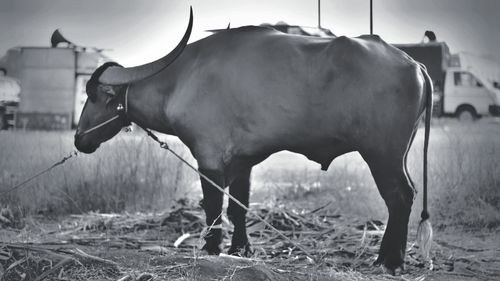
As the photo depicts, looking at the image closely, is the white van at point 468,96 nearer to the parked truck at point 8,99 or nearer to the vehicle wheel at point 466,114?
the vehicle wheel at point 466,114

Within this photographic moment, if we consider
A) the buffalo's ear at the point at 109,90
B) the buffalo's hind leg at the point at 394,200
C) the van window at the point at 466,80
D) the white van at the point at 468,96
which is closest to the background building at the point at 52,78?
the buffalo's ear at the point at 109,90

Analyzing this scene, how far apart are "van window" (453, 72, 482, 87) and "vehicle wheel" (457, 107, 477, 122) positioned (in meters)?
0.48

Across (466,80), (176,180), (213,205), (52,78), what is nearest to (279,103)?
(213,205)

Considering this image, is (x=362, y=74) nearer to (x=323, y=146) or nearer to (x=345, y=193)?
(x=323, y=146)

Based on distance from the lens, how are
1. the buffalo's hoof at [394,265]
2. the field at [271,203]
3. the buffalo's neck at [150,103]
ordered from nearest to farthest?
the buffalo's hoof at [394,265], the buffalo's neck at [150,103], the field at [271,203]

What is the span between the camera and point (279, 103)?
4.88 meters

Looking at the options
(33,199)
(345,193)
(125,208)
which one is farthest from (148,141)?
(345,193)

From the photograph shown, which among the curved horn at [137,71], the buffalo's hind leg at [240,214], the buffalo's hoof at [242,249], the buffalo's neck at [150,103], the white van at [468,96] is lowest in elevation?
the buffalo's hoof at [242,249]

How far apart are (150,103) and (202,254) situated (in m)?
1.22

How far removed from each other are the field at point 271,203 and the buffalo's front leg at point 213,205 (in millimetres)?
199

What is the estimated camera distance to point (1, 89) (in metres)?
8.41

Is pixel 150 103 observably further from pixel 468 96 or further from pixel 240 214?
pixel 468 96

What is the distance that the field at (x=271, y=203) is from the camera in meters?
5.51

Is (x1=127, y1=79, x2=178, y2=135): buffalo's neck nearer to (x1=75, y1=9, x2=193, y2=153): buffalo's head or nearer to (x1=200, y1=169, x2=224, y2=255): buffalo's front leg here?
(x1=75, y1=9, x2=193, y2=153): buffalo's head
